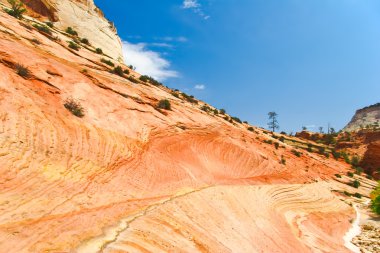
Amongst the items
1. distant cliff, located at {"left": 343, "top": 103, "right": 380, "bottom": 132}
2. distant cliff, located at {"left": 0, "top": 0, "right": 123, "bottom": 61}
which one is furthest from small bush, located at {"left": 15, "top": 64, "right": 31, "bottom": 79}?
distant cliff, located at {"left": 343, "top": 103, "right": 380, "bottom": 132}

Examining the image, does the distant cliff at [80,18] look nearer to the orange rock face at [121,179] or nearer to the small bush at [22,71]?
the orange rock face at [121,179]

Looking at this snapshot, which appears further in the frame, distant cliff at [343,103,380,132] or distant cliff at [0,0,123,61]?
distant cliff at [343,103,380,132]

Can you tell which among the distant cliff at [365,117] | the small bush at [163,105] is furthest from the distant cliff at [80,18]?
the distant cliff at [365,117]

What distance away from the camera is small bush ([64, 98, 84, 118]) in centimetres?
1586

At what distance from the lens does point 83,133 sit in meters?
14.6

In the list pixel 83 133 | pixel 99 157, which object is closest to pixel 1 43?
pixel 83 133

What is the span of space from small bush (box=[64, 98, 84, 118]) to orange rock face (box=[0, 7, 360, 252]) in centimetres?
33

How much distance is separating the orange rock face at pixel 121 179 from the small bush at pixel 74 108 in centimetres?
33

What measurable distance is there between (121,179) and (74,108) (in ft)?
18.2

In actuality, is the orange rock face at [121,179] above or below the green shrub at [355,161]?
below

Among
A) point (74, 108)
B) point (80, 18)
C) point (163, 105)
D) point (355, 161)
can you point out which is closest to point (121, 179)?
point (74, 108)

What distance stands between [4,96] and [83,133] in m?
3.70

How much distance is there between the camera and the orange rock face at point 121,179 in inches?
327

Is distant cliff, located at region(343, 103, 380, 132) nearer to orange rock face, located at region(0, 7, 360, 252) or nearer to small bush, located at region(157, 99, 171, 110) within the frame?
orange rock face, located at region(0, 7, 360, 252)
